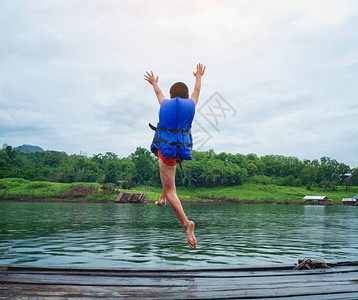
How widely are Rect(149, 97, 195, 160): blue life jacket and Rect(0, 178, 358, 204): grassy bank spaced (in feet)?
280

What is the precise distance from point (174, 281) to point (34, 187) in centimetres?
9925

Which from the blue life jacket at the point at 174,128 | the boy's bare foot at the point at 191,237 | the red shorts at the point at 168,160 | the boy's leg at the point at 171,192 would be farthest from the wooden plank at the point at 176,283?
the blue life jacket at the point at 174,128

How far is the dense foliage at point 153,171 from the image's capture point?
114 metres

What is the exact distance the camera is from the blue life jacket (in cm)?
491

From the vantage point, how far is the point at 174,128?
4.96 metres

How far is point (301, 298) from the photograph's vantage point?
3.82 m

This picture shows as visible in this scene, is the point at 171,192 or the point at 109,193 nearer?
the point at 171,192

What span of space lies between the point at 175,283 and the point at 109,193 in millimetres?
92170

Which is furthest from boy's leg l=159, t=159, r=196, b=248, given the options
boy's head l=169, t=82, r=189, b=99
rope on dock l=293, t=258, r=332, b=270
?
rope on dock l=293, t=258, r=332, b=270

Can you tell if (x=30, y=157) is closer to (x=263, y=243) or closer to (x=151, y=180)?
(x=151, y=180)

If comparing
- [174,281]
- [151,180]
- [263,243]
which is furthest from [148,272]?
[151,180]

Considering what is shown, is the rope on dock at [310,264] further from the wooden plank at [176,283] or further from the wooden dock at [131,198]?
the wooden dock at [131,198]

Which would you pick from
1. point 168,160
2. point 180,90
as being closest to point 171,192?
point 168,160

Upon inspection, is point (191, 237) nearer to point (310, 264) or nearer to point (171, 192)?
point (171, 192)
